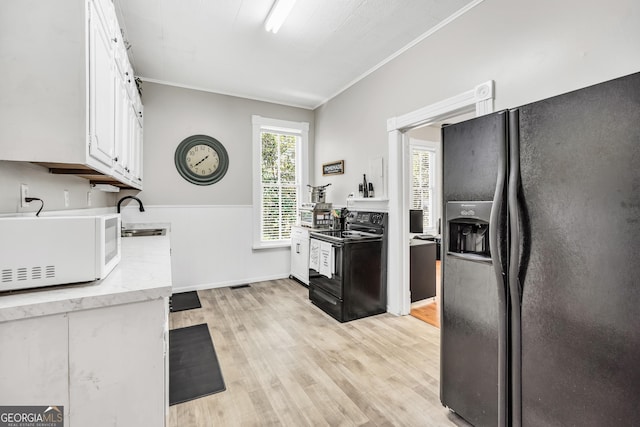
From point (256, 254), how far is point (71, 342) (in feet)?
11.9

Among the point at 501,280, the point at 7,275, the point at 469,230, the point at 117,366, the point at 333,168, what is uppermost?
the point at 333,168

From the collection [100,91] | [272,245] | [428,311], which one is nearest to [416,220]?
[428,311]

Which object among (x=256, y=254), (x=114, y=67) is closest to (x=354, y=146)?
(x=256, y=254)

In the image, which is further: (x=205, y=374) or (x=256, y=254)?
(x=256, y=254)

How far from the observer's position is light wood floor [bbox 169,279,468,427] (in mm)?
1802

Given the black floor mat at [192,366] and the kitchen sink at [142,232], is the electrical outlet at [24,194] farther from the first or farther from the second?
the kitchen sink at [142,232]

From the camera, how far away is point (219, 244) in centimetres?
442

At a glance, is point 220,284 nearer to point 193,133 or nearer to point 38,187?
point 193,133

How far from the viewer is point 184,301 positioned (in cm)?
380

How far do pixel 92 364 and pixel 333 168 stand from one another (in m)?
3.72

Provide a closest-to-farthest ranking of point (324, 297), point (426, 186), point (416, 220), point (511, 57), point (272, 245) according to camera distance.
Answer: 1. point (511, 57)
2. point (324, 297)
3. point (416, 220)
4. point (272, 245)
5. point (426, 186)

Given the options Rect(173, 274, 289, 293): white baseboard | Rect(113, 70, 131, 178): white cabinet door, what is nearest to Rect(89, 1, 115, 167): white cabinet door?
Rect(113, 70, 131, 178): white cabinet door

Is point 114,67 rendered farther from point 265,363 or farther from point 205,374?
point 265,363

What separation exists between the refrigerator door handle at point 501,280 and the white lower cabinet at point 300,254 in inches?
117
